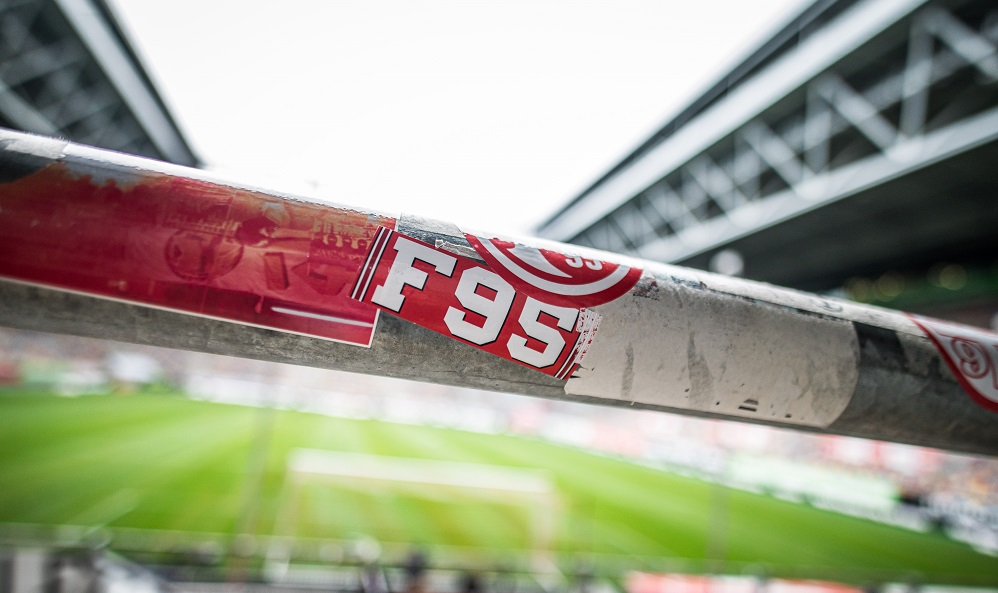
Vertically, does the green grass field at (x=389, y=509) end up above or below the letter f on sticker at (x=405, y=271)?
below

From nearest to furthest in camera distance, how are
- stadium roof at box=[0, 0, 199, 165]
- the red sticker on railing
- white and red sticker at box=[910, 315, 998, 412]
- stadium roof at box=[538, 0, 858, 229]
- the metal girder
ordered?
the red sticker on railing < white and red sticker at box=[910, 315, 998, 412] < the metal girder < stadium roof at box=[538, 0, 858, 229] < stadium roof at box=[0, 0, 199, 165]

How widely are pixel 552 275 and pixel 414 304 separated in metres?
0.31

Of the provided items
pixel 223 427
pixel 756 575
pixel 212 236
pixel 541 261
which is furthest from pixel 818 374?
pixel 223 427

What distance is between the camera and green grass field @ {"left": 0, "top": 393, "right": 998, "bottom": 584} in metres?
9.05

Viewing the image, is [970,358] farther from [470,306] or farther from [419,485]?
[419,485]

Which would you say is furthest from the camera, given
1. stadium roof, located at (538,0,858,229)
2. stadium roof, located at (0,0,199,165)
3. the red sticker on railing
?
stadium roof, located at (0,0,199,165)

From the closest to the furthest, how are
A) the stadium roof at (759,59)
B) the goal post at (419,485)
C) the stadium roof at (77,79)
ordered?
1. the goal post at (419,485)
2. the stadium roof at (759,59)
3. the stadium roof at (77,79)

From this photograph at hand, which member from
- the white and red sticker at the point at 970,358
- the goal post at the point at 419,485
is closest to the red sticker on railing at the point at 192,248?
the white and red sticker at the point at 970,358

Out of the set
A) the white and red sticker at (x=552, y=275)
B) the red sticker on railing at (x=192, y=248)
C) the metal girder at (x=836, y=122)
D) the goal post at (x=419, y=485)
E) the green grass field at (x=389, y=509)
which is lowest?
the green grass field at (x=389, y=509)

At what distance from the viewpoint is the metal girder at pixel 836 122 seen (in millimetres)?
6660

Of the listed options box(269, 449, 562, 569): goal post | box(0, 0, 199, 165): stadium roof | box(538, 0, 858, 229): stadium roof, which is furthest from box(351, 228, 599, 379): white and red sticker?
box(0, 0, 199, 165): stadium roof

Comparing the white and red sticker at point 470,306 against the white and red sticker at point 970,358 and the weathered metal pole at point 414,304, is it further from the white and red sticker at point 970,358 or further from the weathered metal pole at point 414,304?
the white and red sticker at point 970,358

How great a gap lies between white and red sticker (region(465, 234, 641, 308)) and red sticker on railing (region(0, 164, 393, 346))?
0.26m

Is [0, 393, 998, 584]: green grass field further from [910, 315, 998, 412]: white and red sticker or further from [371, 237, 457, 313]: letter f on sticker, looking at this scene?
[371, 237, 457, 313]: letter f on sticker
